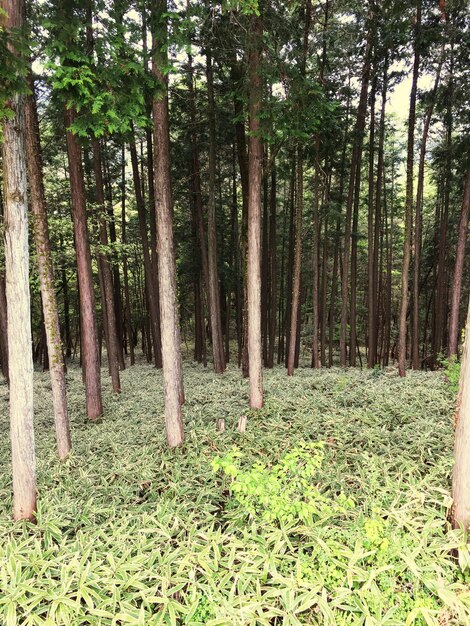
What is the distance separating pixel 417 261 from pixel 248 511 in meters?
12.4

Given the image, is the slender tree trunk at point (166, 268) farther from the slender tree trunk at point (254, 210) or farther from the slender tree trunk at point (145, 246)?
the slender tree trunk at point (145, 246)

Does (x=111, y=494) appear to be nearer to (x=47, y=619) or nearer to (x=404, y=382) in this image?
(x=47, y=619)

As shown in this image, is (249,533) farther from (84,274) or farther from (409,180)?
(409,180)

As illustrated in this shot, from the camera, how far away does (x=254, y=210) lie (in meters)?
7.69

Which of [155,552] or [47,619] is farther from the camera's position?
[155,552]

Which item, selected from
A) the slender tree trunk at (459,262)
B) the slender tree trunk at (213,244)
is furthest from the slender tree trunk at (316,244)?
the slender tree trunk at (459,262)

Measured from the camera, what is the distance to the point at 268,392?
9.28 m

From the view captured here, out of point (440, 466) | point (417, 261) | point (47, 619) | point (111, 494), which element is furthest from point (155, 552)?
point (417, 261)

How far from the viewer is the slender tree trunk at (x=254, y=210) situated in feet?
22.4

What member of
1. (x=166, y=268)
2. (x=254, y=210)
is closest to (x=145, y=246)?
(x=254, y=210)

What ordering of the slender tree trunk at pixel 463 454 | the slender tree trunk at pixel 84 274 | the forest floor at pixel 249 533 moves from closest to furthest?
the forest floor at pixel 249 533 < the slender tree trunk at pixel 463 454 < the slender tree trunk at pixel 84 274

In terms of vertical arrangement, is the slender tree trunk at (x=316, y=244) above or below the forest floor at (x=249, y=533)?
above

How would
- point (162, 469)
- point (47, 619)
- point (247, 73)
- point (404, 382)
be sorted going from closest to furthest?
1. point (47, 619)
2. point (162, 469)
3. point (247, 73)
4. point (404, 382)

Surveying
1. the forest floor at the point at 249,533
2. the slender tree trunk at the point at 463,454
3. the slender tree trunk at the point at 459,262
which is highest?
the slender tree trunk at the point at 459,262
